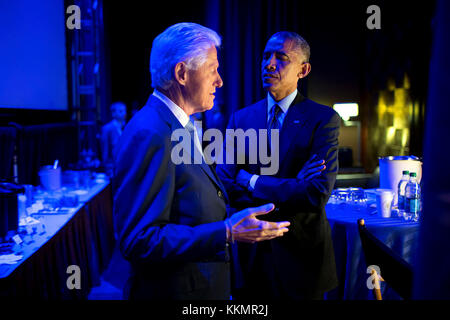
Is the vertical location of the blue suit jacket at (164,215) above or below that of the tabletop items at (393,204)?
above

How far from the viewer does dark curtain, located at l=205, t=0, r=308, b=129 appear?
330 cm

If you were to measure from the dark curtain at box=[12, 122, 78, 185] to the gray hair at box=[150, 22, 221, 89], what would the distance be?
8.07ft

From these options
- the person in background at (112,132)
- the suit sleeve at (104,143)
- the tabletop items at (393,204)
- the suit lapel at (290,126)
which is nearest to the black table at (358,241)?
the tabletop items at (393,204)

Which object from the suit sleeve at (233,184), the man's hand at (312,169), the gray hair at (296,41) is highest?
the gray hair at (296,41)

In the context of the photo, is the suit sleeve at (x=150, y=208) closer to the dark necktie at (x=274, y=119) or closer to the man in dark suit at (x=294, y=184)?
the man in dark suit at (x=294, y=184)

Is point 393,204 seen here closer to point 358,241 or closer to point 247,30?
point 358,241

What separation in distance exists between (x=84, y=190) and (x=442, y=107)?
11.1ft

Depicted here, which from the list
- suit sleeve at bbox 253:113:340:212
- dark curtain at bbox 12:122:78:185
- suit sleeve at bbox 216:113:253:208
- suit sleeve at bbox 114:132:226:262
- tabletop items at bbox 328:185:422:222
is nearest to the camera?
suit sleeve at bbox 114:132:226:262

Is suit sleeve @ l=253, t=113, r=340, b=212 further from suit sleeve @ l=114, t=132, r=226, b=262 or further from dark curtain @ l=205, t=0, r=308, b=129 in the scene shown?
dark curtain @ l=205, t=0, r=308, b=129

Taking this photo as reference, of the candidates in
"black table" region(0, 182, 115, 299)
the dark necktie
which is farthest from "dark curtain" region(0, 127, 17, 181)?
the dark necktie

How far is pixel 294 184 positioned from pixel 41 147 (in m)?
3.10

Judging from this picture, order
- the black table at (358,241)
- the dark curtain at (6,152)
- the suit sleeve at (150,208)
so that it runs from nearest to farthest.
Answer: the suit sleeve at (150,208)
the black table at (358,241)
the dark curtain at (6,152)

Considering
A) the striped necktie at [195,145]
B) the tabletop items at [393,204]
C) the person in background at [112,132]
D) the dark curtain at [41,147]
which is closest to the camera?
the striped necktie at [195,145]

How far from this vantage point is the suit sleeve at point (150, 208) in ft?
3.04
